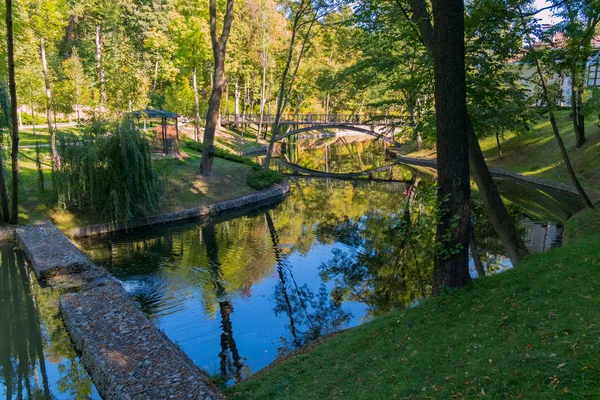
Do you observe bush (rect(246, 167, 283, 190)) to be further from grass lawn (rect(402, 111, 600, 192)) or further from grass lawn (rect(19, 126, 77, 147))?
grass lawn (rect(402, 111, 600, 192))

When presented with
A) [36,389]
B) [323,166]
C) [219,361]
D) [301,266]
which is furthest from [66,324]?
[323,166]

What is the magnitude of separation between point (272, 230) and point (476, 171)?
38.2 feet

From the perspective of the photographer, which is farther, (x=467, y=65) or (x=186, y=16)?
(x=186, y=16)

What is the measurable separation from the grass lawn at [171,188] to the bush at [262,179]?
426mm

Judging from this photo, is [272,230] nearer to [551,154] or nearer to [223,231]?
[223,231]

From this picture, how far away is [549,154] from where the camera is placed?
28.8m

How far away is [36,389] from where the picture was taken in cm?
762

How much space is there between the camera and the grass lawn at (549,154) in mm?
23598

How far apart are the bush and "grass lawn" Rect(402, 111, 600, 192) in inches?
577

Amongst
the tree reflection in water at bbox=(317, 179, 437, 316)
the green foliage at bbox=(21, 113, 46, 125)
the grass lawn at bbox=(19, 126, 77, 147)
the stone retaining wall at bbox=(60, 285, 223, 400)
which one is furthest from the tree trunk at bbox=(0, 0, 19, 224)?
the green foliage at bbox=(21, 113, 46, 125)

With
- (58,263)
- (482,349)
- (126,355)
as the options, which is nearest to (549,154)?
(482,349)

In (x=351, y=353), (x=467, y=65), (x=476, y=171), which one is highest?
(x=467, y=65)

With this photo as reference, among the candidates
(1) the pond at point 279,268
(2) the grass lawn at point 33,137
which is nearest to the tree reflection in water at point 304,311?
(1) the pond at point 279,268

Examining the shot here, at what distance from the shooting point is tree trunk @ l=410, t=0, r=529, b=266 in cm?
895
